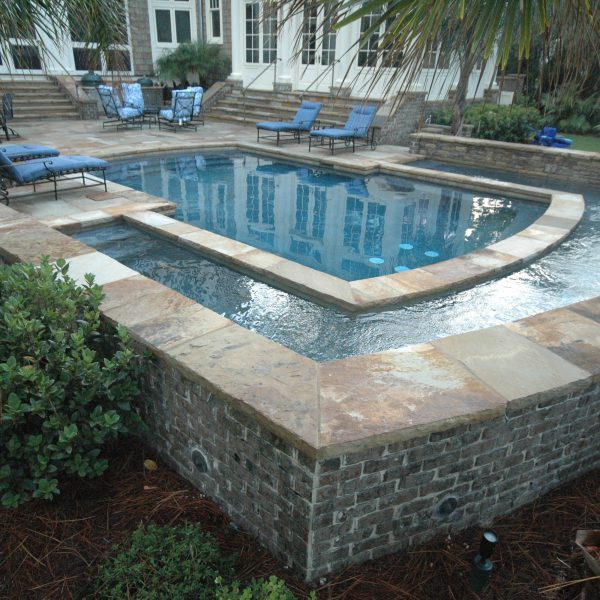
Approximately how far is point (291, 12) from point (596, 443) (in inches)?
109

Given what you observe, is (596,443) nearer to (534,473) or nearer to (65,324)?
(534,473)

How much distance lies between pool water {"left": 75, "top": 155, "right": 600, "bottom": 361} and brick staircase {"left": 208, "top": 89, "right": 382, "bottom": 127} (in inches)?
340

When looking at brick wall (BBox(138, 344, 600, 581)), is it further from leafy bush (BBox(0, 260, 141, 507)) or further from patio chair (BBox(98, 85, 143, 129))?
patio chair (BBox(98, 85, 143, 129))

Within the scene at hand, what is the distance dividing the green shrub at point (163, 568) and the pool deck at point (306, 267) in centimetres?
250

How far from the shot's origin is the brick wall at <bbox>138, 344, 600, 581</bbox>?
217 cm

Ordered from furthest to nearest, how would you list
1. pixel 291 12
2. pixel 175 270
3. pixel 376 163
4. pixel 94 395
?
pixel 376 163, pixel 175 270, pixel 94 395, pixel 291 12

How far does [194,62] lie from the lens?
16703mm

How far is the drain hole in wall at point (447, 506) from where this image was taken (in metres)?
2.45

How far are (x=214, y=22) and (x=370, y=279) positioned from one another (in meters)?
16.4

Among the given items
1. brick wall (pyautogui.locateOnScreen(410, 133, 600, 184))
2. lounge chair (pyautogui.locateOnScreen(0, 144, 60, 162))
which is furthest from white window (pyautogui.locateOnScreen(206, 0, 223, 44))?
lounge chair (pyautogui.locateOnScreen(0, 144, 60, 162))

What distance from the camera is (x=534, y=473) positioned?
8.93ft

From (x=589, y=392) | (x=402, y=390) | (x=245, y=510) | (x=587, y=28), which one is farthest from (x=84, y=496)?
(x=587, y=28)

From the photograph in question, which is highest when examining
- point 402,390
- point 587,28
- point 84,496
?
point 587,28

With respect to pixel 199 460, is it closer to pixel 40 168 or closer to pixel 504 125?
pixel 40 168
